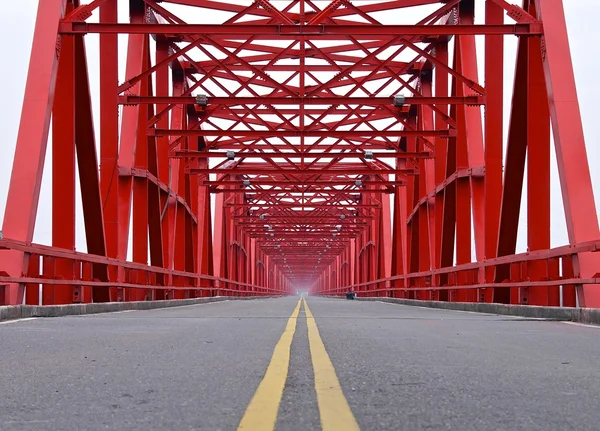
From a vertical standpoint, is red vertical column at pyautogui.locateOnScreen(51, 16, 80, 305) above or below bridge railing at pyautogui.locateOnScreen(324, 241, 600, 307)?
above

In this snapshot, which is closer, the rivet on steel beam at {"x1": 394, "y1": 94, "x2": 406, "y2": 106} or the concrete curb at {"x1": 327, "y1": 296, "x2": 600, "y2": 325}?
the concrete curb at {"x1": 327, "y1": 296, "x2": 600, "y2": 325}

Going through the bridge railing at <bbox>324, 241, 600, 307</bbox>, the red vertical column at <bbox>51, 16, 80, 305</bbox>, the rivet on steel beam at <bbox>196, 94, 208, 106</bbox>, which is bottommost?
the bridge railing at <bbox>324, 241, 600, 307</bbox>

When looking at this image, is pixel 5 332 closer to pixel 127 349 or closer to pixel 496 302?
pixel 127 349

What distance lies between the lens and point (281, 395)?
13.1 ft

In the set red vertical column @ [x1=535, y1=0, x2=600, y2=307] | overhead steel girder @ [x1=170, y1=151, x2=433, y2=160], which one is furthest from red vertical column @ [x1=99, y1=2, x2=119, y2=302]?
red vertical column @ [x1=535, y1=0, x2=600, y2=307]

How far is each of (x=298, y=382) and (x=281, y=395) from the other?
49 cm

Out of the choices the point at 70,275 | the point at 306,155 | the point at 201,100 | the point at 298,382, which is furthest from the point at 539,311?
the point at 306,155

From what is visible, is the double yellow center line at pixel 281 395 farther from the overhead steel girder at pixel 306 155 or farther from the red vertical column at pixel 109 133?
the overhead steel girder at pixel 306 155

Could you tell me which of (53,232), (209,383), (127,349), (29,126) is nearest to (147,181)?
(53,232)

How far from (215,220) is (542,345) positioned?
34.7 m

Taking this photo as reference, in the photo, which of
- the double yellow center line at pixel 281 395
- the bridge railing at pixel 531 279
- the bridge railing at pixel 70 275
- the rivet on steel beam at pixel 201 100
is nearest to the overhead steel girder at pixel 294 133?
the rivet on steel beam at pixel 201 100

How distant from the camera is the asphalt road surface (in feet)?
11.2

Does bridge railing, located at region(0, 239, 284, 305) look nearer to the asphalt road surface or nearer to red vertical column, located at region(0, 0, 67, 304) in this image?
red vertical column, located at region(0, 0, 67, 304)

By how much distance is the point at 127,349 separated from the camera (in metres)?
6.55
